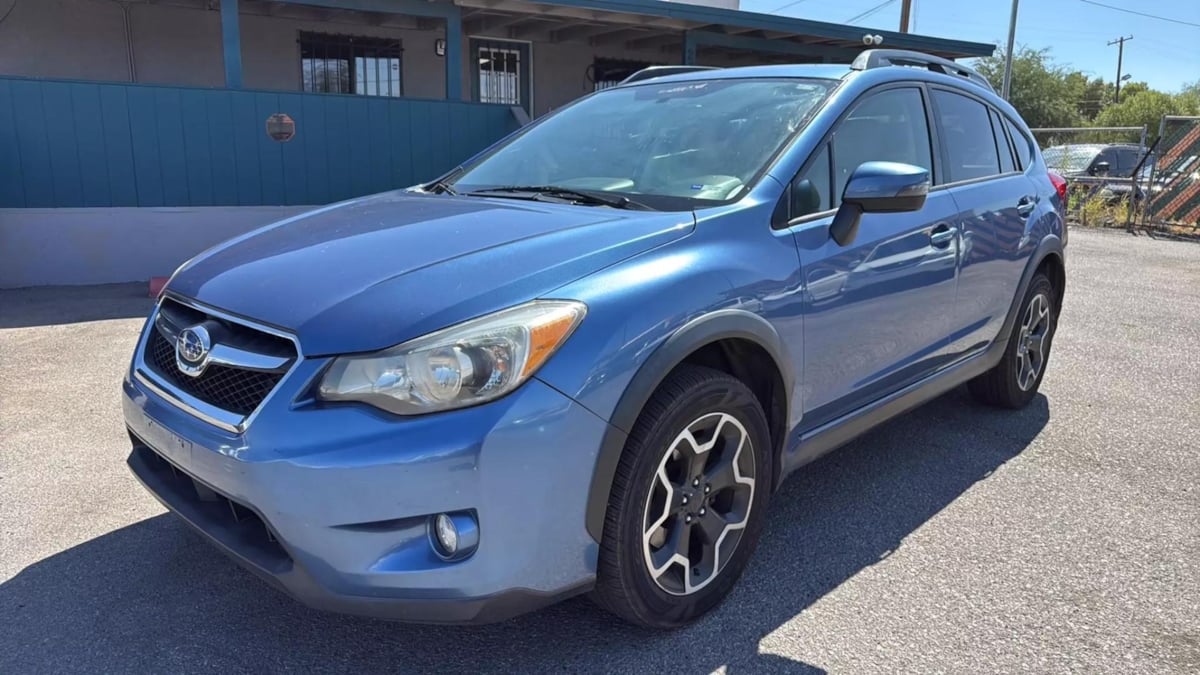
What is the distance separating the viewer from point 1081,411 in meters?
4.78

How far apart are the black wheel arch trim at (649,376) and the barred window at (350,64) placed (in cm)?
1034

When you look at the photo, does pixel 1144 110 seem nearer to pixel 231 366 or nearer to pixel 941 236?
pixel 941 236

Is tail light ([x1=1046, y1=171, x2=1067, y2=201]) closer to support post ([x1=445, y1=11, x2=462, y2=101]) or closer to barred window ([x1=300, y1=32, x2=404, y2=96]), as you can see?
support post ([x1=445, y1=11, x2=462, y2=101])

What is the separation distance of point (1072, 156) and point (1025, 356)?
60.8 ft

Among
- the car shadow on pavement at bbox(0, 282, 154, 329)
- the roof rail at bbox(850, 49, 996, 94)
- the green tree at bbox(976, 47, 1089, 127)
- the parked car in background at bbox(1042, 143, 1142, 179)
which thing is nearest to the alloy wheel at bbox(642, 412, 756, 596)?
the roof rail at bbox(850, 49, 996, 94)

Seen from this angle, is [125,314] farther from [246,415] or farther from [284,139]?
[246,415]

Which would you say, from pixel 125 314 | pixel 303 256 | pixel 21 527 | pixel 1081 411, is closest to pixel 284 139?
pixel 125 314

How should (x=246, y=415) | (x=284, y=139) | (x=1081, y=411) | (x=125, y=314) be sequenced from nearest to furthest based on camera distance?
1. (x=246, y=415)
2. (x=1081, y=411)
3. (x=125, y=314)
4. (x=284, y=139)

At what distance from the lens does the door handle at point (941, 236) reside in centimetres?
348

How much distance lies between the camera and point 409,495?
6.49 ft

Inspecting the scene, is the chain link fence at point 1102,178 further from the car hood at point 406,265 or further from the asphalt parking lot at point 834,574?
the car hood at point 406,265

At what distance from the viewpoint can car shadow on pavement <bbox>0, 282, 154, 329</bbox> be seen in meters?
6.88

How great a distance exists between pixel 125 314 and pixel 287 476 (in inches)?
236

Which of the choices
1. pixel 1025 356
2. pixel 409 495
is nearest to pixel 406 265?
pixel 409 495
